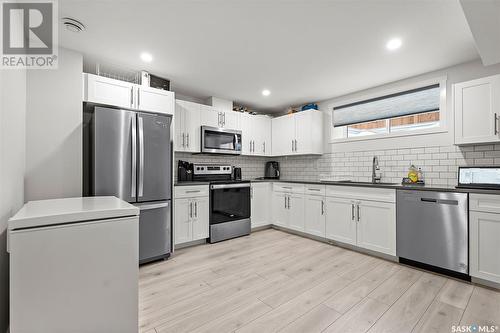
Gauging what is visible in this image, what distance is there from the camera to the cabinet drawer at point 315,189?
367 centimetres

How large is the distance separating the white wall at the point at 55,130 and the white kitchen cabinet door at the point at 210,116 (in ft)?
5.66

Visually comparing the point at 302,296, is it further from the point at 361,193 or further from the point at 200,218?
the point at 200,218

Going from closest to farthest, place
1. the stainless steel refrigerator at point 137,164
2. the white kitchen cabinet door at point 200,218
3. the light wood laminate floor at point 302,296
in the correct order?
the light wood laminate floor at point 302,296, the stainless steel refrigerator at point 137,164, the white kitchen cabinet door at point 200,218

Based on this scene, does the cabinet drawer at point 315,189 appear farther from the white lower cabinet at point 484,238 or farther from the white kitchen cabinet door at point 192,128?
the white kitchen cabinet door at point 192,128

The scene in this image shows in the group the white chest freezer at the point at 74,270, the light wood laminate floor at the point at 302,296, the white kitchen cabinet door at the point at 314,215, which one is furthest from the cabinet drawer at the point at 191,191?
the white chest freezer at the point at 74,270

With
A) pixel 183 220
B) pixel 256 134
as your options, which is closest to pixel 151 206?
pixel 183 220

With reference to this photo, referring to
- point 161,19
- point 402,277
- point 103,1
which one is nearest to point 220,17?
point 161,19

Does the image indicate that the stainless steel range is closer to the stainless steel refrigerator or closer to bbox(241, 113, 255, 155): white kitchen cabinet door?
bbox(241, 113, 255, 155): white kitchen cabinet door

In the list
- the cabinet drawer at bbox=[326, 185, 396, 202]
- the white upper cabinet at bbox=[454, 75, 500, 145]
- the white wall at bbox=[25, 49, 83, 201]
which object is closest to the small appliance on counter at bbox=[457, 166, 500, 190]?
the white upper cabinet at bbox=[454, 75, 500, 145]

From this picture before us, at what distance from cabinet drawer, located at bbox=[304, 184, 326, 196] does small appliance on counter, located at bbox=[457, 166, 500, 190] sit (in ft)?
5.27

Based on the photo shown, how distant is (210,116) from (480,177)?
360 cm

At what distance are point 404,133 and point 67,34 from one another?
421 cm

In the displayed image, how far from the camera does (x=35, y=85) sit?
238 cm

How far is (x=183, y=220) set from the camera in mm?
3354
